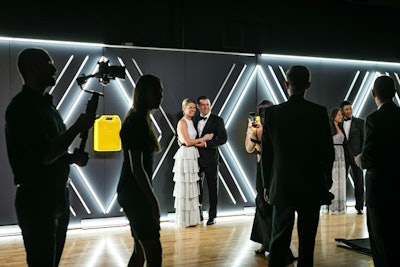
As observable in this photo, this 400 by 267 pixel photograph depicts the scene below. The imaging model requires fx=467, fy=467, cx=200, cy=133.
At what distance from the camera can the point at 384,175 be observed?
314cm

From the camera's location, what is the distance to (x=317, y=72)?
771 cm

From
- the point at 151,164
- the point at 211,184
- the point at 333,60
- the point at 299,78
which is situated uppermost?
the point at 333,60

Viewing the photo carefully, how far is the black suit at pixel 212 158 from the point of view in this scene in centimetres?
636

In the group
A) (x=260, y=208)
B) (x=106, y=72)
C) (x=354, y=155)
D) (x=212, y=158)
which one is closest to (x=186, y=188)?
(x=212, y=158)

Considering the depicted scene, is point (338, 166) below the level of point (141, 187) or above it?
below

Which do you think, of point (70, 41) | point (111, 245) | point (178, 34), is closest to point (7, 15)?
point (70, 41)

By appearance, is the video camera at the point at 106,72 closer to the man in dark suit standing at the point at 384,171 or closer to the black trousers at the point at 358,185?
the man in dark suit standing at the point at 384,171

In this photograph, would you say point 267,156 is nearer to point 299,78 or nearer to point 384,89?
point 299,78

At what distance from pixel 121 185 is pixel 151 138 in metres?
0.30

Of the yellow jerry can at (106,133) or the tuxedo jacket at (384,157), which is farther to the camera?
the yellow jerry can at (106,133)

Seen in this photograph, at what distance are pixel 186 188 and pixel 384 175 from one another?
3.30 meters

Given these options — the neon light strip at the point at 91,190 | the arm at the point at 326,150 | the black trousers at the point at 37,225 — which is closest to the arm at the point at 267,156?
the arm at the point at 326,150

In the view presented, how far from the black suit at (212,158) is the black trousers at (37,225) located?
4.31m

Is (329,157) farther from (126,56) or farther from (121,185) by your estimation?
(126,56)
